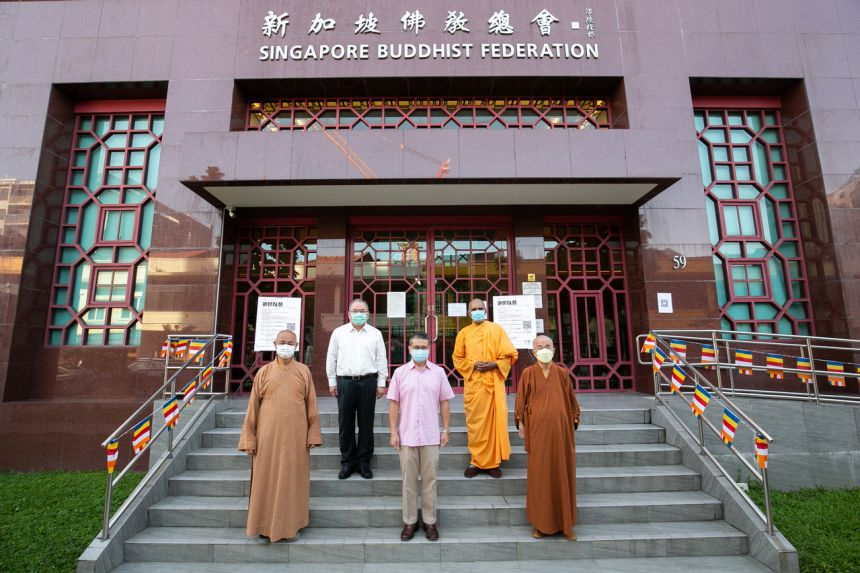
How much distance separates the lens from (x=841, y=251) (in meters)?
7.05

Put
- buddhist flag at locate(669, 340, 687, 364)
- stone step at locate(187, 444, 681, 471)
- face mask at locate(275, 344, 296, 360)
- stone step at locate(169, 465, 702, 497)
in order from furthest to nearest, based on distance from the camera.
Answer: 1. buddhist flag at locate(669, 340, 687, 364)
2. stone step at locate(187, 444, 681, 471)
3. stone step at locate(169, 465, 702, 497)
4. face mask at locate(275, 344, 296, 360)

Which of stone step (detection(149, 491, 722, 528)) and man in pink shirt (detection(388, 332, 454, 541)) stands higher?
man in pink shirt (detection(388, 332, 454, 541))

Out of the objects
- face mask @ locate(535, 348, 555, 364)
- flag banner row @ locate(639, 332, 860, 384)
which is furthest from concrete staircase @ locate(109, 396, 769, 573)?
face mask @ locate(535, 348, 555, 364)

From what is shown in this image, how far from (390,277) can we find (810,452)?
259 inches

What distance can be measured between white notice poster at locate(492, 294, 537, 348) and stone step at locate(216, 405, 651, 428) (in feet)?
6.34

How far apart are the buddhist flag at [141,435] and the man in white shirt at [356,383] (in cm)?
178

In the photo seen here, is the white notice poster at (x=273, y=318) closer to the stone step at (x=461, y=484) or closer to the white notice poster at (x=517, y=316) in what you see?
A: the stone step at (x=461, y=484)

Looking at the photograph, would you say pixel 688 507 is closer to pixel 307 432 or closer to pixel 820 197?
pixel 307 432

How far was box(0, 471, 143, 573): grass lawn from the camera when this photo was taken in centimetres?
358

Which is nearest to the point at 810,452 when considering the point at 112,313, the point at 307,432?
the point at 307,432

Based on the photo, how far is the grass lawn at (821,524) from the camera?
347 cm

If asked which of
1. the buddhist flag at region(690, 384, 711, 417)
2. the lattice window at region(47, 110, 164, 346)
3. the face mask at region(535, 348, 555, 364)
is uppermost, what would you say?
the lattice window at region(47, 110, 164, 346)

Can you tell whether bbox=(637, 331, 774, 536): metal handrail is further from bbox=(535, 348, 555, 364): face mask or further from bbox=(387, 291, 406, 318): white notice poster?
bbox=(387, 291, 406, 318): white notice poster

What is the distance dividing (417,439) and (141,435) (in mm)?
2670
